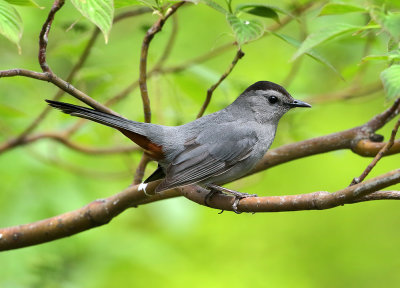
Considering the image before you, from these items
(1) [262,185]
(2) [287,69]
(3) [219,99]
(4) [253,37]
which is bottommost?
(1) [262,185]

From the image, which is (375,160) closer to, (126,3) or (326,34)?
(326,34)

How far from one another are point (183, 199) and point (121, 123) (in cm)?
176

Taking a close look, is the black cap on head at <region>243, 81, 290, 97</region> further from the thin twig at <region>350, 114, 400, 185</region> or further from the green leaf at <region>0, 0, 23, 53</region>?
the green leaf at <region>0, 0, 23, 53</region>

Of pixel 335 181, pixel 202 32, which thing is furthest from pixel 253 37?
pixel 335 181

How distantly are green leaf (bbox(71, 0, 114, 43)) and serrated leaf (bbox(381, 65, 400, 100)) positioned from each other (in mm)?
1013

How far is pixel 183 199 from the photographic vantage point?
15.9 ft

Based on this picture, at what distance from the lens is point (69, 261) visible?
14.5ft

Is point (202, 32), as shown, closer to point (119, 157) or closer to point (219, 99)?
point (219, 99)

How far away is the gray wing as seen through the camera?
3486 millimetres

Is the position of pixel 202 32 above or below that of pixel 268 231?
above

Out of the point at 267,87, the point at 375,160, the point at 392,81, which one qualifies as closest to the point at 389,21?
the point at 392,81

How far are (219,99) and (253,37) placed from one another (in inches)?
94.2

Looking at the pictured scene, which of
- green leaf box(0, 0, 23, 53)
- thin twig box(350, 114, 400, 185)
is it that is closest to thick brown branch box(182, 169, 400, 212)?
thin twig box(350, 114, 400, 185)

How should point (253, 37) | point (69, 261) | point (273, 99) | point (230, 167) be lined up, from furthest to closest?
point (69, 261), point (273, 99), point (230, 167), point (253, 37)
